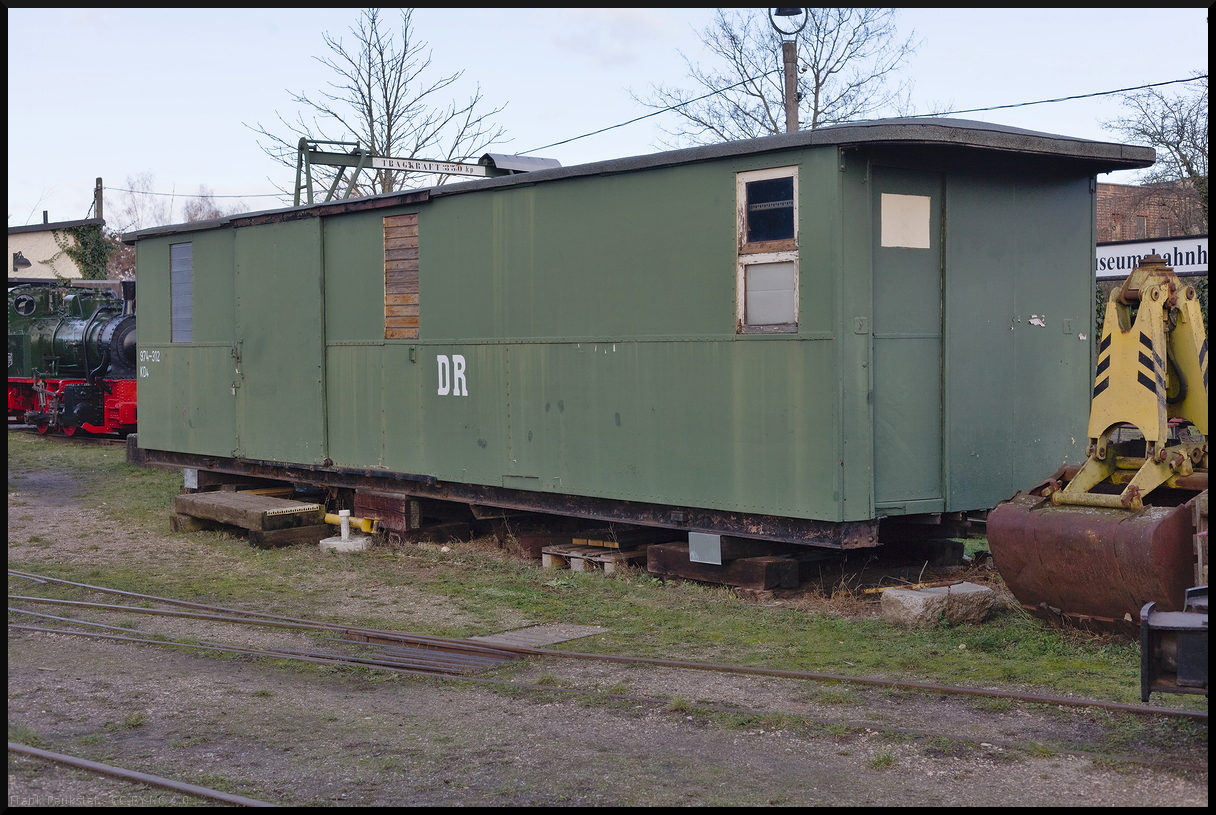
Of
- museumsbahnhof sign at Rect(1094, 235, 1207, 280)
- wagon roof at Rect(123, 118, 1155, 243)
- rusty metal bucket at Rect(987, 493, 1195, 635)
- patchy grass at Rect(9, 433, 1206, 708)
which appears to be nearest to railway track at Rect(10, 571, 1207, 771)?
patchy grass at Rect(9, 433, 1206, 708)

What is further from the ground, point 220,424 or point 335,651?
point 220,424

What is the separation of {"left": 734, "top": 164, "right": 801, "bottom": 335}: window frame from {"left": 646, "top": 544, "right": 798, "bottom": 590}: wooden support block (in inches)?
67.4

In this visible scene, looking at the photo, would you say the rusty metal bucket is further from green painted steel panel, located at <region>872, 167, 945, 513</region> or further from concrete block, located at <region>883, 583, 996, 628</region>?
green painted steel panel, located at <region>872, 167, 945, 513</region>

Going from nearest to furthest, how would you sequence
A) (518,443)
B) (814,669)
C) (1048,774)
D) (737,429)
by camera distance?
(1048,774) < (814,669) < (737,429) < (518,443)

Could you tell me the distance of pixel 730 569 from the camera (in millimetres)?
8977

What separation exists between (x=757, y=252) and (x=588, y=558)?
303 centimetres

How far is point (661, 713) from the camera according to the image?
6023 mm

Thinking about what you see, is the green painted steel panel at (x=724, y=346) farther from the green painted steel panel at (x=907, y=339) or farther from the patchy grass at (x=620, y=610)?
the patchy grass at (x=620, y=610)

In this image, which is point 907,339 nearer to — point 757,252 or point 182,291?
point 757,252

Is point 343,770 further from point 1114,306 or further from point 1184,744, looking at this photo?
point 1114,306

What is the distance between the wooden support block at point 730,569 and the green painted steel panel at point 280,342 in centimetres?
440

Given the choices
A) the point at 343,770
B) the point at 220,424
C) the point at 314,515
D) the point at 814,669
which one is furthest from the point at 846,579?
the point at 220,424

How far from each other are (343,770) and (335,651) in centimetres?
243

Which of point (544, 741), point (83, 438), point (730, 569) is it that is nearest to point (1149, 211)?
point (83, 438)
